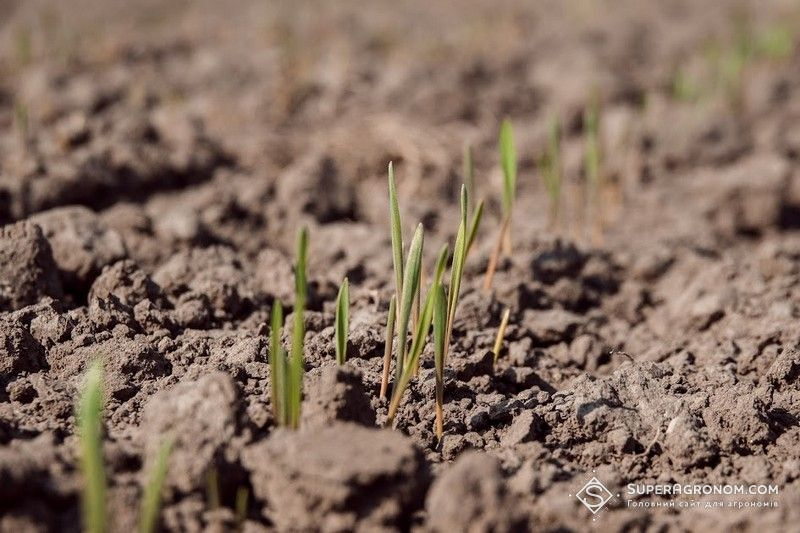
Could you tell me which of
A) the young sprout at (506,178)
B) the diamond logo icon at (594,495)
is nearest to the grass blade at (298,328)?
the diamond logo icon at (594,495)

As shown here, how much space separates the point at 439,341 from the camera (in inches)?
54.2

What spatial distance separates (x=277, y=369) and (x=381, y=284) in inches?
29.7

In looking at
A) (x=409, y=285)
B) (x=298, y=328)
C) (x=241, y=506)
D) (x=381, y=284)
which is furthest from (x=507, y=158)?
(x=241, y=506)

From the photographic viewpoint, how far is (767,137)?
3.33 meters

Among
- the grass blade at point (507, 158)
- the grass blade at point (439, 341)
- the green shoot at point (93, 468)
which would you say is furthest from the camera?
the grass blade at point (507, 158)

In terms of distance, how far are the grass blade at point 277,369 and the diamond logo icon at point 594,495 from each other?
505 mm

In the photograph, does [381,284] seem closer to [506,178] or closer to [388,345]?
[506,178]

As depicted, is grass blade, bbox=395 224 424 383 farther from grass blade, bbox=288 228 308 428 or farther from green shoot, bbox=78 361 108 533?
green shoot, bbox=78 361 108 533

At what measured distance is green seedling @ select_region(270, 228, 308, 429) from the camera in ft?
4.06

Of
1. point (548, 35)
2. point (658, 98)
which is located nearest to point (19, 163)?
point (658, 98)

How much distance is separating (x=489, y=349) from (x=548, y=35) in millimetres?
3574

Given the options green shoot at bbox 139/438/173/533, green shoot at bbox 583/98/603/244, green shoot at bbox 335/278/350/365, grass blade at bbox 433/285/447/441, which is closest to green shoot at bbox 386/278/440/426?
grass blade at bbox 433/285/447/441

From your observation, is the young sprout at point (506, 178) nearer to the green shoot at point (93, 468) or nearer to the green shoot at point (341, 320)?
the green shoot at point (341, 320)

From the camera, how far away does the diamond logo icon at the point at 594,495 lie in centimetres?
127
